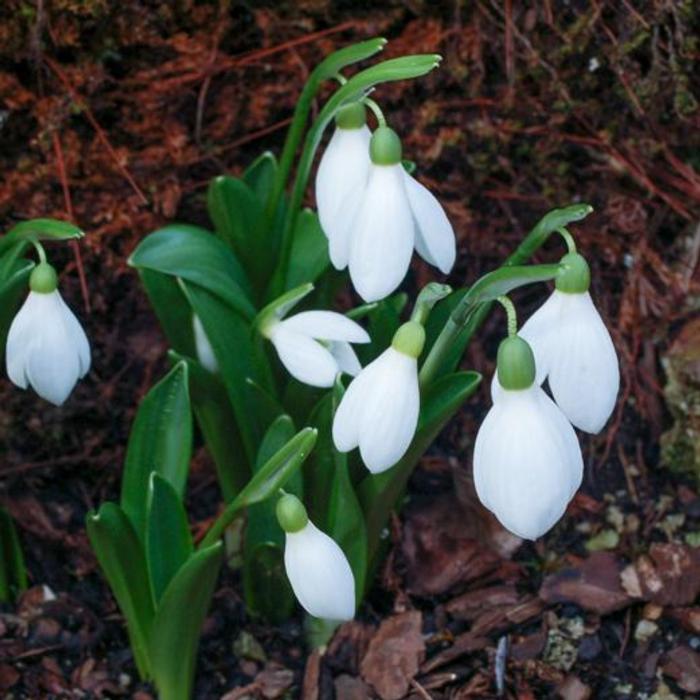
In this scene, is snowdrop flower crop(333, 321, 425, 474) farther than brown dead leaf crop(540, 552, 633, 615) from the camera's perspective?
No

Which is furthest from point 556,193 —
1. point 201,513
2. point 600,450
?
point 201,513

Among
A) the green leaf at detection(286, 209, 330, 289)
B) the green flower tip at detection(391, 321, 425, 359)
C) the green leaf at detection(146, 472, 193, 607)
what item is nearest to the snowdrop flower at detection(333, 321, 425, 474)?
the green flower tip at detection(391, 321, 425, 359)

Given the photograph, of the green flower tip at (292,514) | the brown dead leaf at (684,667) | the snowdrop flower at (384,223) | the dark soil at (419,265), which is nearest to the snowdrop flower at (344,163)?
the snowdrop flower at (384,223)

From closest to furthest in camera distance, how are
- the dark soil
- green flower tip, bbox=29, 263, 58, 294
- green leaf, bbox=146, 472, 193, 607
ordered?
green flower tip, bbox=29, 263, 58, 294
green leaf, bbox=146, 472, 193, 607
the dark soil

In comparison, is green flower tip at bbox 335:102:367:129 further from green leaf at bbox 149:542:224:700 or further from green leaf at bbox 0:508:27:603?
green leaf at bbox 0:508:27:603

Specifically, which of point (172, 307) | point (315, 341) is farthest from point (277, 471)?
point (172, 307)
